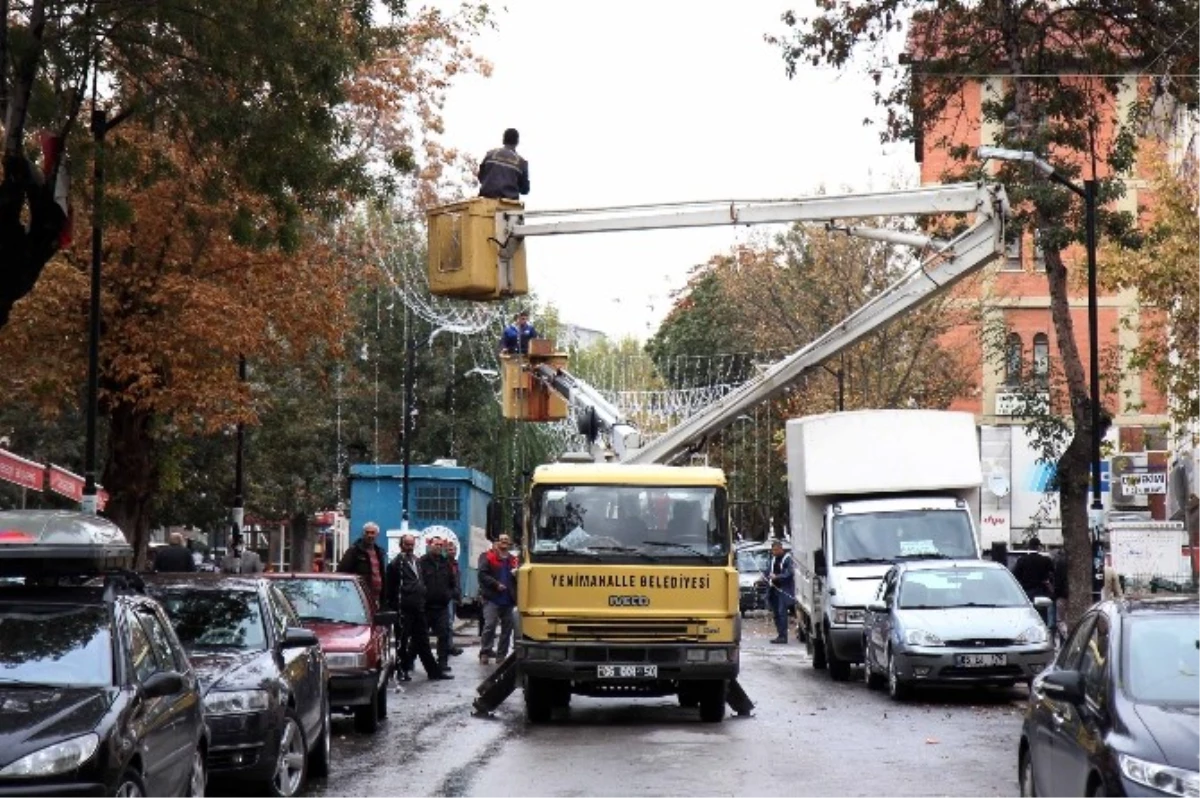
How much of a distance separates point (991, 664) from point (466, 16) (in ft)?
60.9

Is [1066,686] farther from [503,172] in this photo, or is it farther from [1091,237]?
[1091,237]

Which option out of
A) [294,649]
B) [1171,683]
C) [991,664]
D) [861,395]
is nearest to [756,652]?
[991,664]

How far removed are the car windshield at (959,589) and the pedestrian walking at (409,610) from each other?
21.7 feet

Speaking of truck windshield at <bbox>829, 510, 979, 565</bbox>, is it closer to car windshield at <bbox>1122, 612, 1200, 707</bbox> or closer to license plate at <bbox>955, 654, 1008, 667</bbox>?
license plate at <bbox>955, 654, 1008, 667</bbox>

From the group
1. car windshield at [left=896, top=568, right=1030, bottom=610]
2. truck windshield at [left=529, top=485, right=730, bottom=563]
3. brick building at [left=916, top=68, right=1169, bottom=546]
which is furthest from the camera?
brick building at [left=916, top=68, right=1169, bottom=546]

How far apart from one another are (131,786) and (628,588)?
1093cm

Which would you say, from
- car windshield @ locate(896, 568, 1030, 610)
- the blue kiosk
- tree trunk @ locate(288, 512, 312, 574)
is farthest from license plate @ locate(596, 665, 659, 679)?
tree trunk @ locate(288, 512, 312, 574)

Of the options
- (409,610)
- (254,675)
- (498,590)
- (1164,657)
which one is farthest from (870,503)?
(1164,657)

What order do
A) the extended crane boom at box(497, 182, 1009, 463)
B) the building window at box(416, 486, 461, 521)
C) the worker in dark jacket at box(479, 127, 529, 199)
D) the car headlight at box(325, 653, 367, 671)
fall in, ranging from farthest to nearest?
the building window at box(416, 486, 461, 521)
the extended crane boom at box(497, 182, 1009, 463)
the worker in dark jacket at box(479, 127, 529, 199)
the car headlight at box(325, 653, 367, 671)

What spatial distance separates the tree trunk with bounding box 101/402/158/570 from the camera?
29.6m

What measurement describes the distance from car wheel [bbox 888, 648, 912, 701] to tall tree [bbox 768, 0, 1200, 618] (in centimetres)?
870

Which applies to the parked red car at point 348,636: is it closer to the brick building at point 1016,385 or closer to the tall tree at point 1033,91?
the tall tree at point 1033,91

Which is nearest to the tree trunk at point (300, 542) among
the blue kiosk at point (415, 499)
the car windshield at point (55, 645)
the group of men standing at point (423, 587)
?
the blue kiosk at point (415, 499)

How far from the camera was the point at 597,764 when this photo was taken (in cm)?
1723
